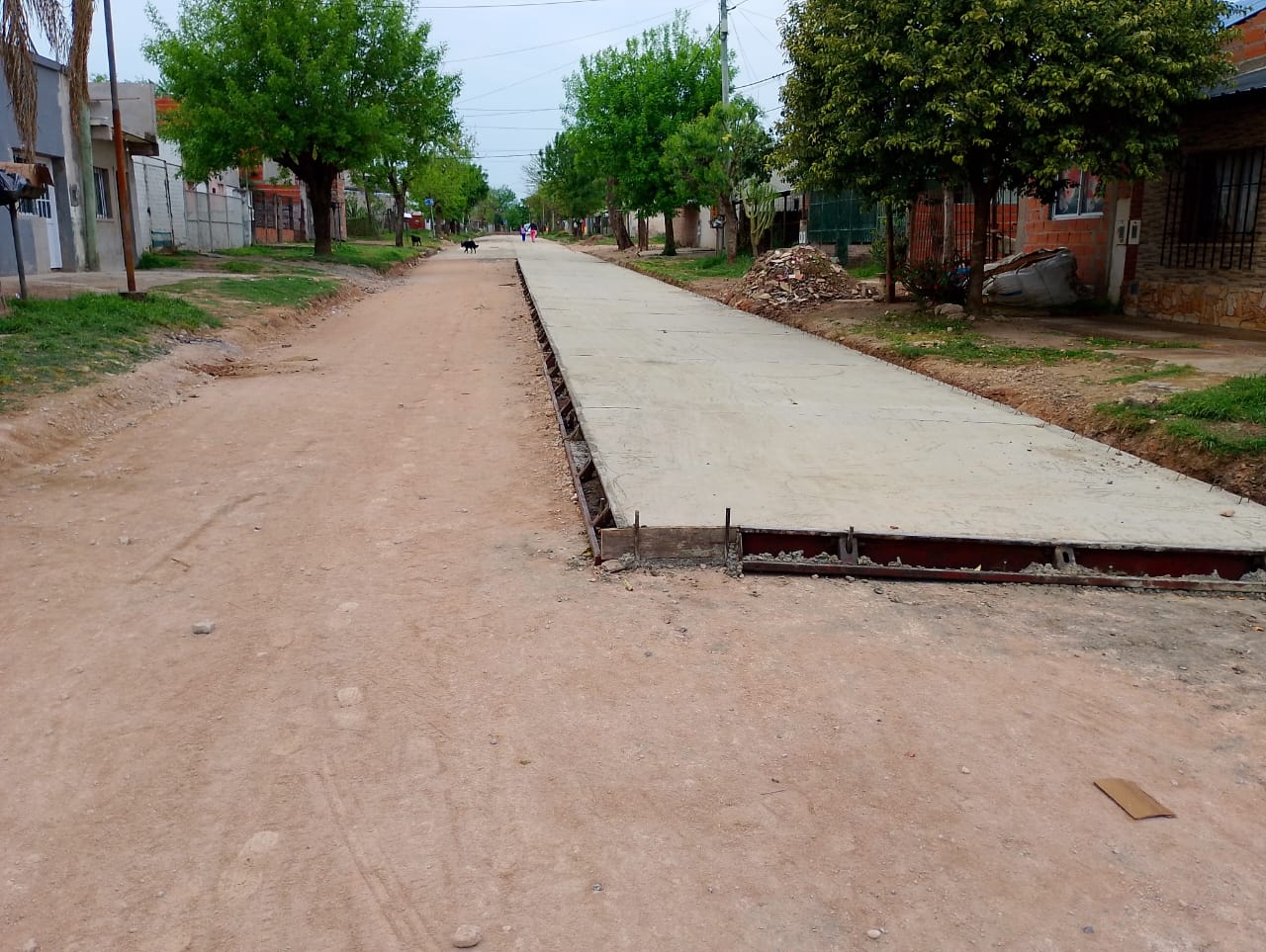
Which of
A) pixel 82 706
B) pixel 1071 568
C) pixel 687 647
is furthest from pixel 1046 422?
pixel 82 706

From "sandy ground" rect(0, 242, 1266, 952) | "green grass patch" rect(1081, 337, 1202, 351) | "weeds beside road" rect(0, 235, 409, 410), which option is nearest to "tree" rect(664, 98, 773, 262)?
"weeds beside road" rect(0, 235, 409, 410)

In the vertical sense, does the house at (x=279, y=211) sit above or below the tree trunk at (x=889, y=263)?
above

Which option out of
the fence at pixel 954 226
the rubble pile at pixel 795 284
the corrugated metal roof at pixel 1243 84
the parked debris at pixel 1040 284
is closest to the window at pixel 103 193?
Result: the rubble pile at pixel 795 284

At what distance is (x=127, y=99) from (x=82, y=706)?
24.5 m

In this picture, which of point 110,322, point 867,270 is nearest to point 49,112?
point 110,322

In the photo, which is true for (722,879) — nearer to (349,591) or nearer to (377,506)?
(349,591)

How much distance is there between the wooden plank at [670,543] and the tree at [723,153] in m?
25.0

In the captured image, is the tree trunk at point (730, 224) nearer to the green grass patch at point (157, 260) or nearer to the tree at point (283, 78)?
the tree at point (283, 78)

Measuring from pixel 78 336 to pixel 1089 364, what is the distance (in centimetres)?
1102

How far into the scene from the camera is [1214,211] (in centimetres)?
1431

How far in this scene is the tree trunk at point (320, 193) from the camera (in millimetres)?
29156

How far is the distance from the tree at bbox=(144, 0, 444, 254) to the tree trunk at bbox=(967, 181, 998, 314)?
17124mm

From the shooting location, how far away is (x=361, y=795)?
326 centimetres

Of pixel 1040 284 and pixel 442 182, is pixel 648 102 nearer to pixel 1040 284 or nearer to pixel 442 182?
pixel 1040 284
